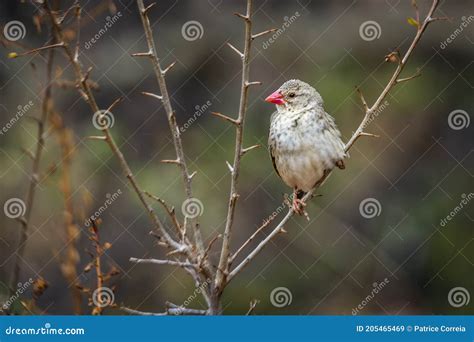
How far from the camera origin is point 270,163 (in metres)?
6.64

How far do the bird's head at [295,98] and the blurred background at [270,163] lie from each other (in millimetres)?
1862

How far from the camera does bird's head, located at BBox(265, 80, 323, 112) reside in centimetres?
457

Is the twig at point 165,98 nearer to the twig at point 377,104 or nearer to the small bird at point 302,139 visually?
the twig at point 377,104

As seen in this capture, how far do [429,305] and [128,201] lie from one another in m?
2.54

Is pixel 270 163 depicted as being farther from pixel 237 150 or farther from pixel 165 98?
pixel 237 150

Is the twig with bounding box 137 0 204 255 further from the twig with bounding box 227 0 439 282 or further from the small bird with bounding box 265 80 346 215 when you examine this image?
the small bird with bounding box 265 80 346 215

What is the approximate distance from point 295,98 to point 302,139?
0.28 m

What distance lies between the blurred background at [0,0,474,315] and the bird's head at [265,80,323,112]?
1.86 meters

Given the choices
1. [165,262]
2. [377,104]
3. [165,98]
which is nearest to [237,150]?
[165,98]

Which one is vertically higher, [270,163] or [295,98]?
[295,98]

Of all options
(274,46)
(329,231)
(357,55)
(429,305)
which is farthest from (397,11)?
(429,305)

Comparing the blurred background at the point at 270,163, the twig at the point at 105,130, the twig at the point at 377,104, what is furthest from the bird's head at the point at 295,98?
the blurred background at the point at 270,163

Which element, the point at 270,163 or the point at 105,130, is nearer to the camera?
the point at 105,130

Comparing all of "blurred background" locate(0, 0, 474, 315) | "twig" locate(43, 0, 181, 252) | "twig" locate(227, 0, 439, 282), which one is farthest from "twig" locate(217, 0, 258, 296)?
"blurred background" locate(0, 0, 474, 315)
